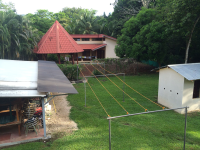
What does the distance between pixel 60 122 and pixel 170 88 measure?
25.6 feet

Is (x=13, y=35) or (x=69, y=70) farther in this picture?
(x=69, y=70)

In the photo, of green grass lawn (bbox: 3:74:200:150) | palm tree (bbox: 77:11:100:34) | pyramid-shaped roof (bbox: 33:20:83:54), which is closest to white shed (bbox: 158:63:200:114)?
green grass lawn (bbox: 3:74:200:150)

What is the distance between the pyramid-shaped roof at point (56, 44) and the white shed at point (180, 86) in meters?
13.9

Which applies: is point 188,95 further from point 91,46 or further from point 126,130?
point 91,46

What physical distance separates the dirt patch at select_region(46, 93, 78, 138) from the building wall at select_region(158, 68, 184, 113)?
6.92 metres

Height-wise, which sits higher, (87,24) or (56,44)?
(87,24)

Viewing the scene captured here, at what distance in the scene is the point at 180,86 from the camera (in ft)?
35.4

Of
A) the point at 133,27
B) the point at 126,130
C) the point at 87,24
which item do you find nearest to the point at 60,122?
the point at 126,130

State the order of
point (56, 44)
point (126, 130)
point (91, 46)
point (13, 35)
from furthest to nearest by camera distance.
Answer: point (91, 46) < point (56, 44) < point (13, 35) < point (126, 130)

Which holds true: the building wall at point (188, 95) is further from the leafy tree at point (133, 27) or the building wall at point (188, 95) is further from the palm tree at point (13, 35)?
the palm tree at point (13, 35)

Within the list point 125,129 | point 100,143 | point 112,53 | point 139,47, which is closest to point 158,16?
point 139,47

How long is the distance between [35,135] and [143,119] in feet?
19.2

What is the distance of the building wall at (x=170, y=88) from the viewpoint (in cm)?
1088

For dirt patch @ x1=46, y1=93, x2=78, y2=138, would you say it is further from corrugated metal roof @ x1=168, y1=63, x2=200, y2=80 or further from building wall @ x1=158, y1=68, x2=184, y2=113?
corrugated metal roof @ x1=168, y1=63, x2=200, y2=80
